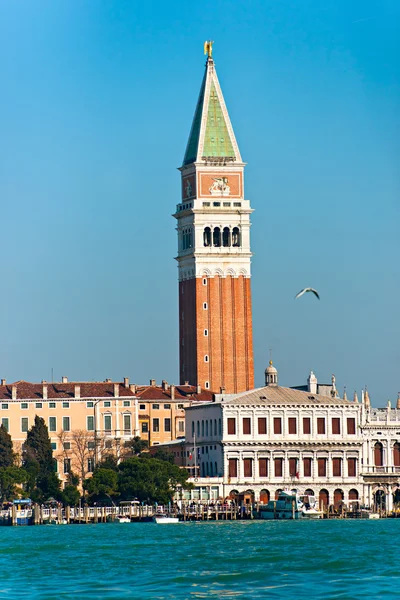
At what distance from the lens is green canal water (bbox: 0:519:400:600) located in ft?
196

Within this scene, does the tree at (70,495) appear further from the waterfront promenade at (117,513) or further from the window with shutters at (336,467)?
the window with shutters at (336,467)

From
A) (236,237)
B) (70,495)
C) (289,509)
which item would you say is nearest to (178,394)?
(236,237)

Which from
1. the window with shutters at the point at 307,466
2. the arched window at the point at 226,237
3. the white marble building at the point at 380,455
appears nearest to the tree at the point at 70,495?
the window with shutters at the point at 307,466

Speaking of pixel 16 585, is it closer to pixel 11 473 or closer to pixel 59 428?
pixel 11 473

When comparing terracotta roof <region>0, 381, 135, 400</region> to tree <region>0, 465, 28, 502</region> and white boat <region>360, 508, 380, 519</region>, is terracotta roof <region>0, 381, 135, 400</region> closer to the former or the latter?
tree <region>0, 465, 28, 502</region>

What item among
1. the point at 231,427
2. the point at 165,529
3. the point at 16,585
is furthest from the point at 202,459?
the point at 16,585

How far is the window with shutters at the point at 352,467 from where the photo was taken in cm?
12219

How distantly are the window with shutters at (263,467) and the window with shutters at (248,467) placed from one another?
568 mm

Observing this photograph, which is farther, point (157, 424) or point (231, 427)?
point (157, 424)

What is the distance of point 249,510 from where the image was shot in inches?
4375

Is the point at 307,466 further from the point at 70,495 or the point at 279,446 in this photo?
the point at 70,495

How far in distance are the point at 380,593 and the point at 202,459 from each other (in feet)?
213

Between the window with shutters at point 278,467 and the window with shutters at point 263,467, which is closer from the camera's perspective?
the window with shutters at point 263,467

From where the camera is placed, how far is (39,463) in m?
117
